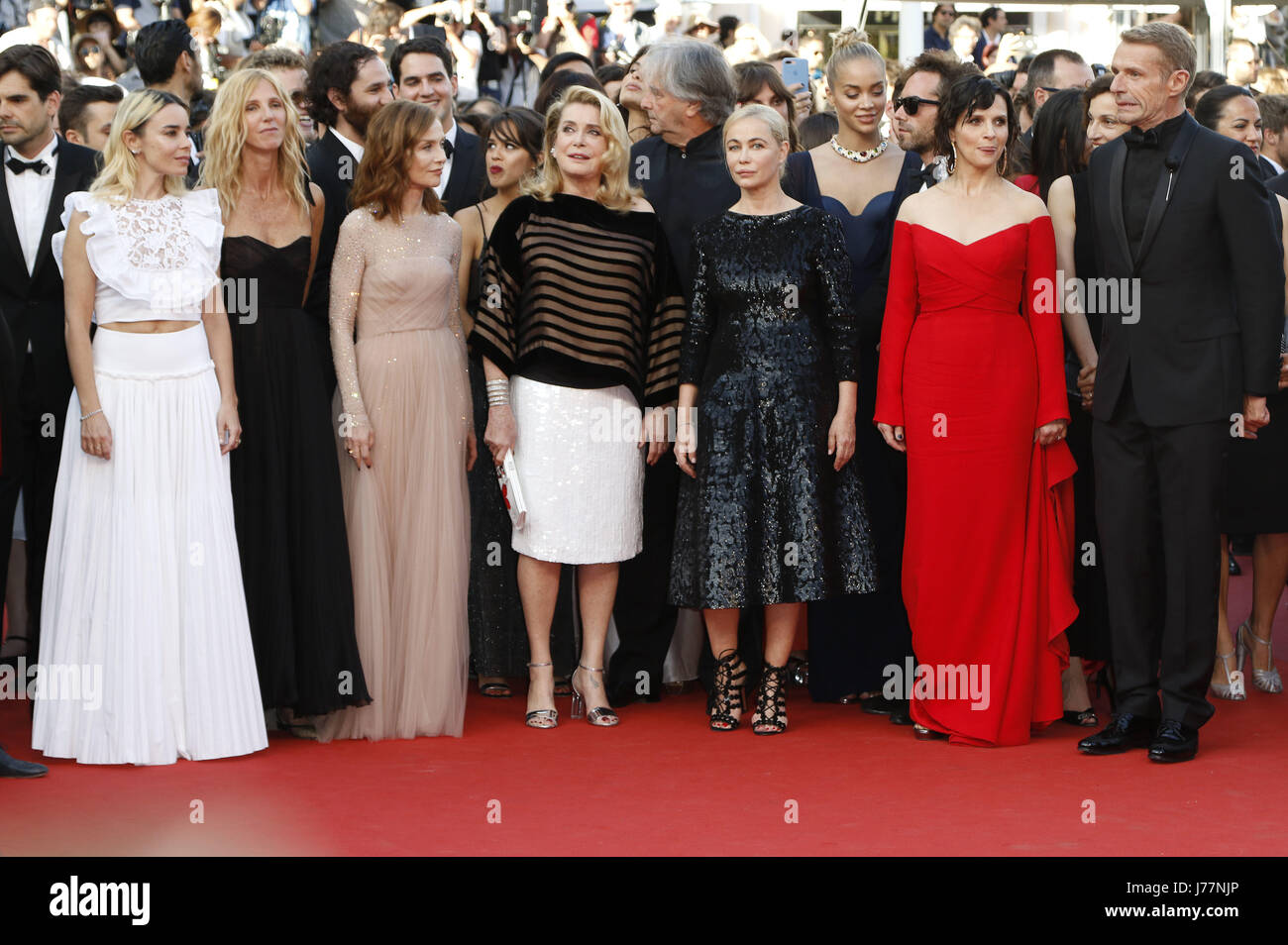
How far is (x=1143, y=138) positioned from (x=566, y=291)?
1.83 meters

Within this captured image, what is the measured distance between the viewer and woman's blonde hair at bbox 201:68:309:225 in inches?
206

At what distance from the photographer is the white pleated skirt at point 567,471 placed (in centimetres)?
541

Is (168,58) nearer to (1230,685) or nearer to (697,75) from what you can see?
(697,75)

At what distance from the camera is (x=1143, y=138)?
5.01 metres

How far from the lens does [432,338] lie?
5469 millimetres

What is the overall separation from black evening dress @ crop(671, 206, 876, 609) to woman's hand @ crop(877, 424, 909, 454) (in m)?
0.18

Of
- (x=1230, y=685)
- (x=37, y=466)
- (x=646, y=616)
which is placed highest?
(x=37, y=466)

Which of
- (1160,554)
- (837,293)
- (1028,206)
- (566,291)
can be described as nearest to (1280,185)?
(1028,206)

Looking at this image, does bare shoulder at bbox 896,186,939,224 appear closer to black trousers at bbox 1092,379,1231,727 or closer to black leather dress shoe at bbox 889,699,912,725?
black trousers at bbox 1092,379,1231,727

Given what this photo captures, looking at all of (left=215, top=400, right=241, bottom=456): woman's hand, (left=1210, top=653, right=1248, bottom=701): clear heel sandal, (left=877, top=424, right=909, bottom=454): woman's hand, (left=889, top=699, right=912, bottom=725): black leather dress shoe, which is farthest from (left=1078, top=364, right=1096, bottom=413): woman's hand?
(left=215, top=400, right=241, bottom=456): woman's hand

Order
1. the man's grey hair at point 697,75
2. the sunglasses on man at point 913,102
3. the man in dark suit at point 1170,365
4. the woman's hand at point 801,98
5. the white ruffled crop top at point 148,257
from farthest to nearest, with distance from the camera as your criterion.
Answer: the woman's hand at point 801,98 → the sunglasses on man at point 913,102 → the man's grey hair at point 697,75 → the white ruffled crop top at point 148,257 → the man in dark suit at point 1170,365

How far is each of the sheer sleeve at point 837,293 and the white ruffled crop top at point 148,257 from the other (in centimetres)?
189

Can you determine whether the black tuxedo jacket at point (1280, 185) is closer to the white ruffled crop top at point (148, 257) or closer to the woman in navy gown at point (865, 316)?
the woman in navy gown at point (865, 316)

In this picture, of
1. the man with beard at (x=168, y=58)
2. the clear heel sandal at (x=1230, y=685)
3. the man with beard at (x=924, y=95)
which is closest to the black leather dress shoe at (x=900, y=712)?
the clear heel sandal at (x=1230, y=685)
